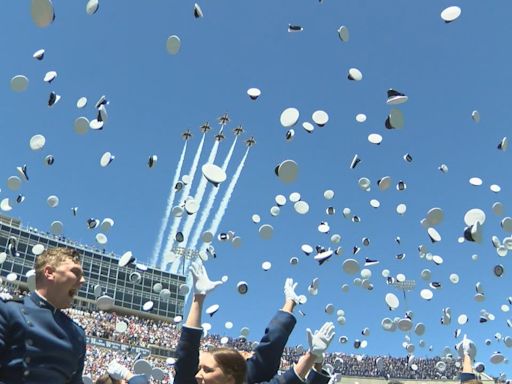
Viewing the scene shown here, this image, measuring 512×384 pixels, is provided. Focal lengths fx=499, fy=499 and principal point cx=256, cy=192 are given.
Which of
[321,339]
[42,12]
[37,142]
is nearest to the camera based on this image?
[321,339]

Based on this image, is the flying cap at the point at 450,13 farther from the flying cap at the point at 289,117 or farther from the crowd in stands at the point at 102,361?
the crowd in stands at the point at 102,361

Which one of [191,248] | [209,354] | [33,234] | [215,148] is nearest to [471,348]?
[209,354]

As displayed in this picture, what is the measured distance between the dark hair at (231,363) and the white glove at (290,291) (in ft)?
3.78

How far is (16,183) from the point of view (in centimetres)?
1498

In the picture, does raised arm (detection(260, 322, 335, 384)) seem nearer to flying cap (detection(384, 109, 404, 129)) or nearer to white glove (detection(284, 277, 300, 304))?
white glove (detection(284, 277, 300, 304))

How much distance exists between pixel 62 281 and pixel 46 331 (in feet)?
1.06

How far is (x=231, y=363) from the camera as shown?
2822mm

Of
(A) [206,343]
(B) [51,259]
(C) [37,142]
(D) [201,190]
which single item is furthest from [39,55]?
(D) [201,190]

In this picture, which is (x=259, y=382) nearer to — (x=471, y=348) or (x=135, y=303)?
(x=471, y=348)

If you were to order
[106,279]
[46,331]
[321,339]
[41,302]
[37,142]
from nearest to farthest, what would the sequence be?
[46,331] < [41,302] < [321,339] < [37,142] < [106,279]

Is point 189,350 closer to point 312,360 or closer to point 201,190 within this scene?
point 312,360

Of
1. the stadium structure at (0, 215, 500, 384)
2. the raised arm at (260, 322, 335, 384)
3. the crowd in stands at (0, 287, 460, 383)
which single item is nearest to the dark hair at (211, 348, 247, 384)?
the raised arm at (260, 322, 335, 384)

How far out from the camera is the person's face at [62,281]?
10.2ft

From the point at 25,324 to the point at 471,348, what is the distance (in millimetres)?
6167
